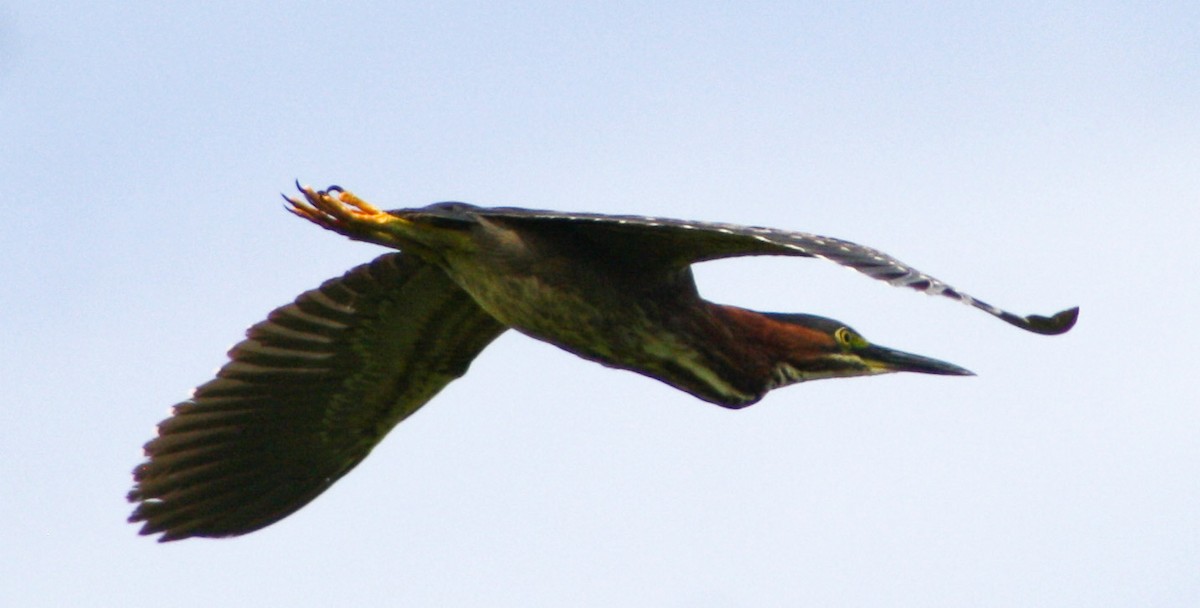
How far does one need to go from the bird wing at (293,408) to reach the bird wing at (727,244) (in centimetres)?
145

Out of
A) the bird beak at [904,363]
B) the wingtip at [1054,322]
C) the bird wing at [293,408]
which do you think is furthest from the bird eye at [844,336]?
the wingtip at [1054,322]

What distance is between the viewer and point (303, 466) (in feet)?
35.3

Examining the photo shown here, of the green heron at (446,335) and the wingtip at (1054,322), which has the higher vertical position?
the green heron at (446,335)

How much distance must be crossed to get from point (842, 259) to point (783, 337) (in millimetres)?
1934

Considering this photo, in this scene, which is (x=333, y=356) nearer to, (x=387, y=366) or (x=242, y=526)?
(x=387, y=366)

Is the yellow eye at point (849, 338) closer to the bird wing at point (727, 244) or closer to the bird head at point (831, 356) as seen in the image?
the bird head at point (831, 356)

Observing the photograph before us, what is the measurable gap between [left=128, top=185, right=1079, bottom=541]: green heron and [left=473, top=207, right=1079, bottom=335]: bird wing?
12 mm

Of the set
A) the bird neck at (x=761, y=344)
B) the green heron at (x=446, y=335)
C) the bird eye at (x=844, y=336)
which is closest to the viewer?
the green heron at (x=446, y=335)

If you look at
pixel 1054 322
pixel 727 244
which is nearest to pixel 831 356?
pixel 727 244

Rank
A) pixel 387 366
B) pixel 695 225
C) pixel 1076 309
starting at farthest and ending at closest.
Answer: pixel 387 366 < pixel 695 225 < pixel 1076 309

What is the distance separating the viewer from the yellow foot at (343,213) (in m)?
8.73

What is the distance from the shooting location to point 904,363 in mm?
9648

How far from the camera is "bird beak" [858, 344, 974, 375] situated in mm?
9602

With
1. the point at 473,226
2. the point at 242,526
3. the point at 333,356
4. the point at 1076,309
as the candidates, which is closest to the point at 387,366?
the point at 333,356
